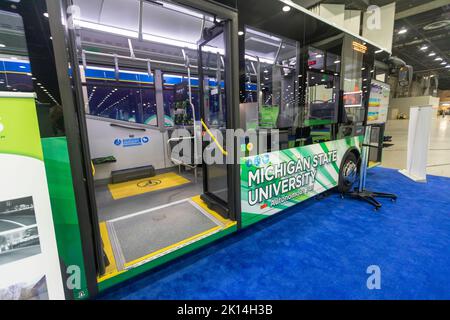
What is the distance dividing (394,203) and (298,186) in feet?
5.76

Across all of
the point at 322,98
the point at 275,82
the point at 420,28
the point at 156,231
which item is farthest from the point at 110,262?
the point at 420,28

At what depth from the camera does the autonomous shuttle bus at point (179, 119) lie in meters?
1.27

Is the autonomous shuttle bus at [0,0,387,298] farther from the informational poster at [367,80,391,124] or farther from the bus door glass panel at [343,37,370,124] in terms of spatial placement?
the informational poster at [367,80,391,124]

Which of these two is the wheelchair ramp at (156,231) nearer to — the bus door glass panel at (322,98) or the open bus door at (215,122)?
the open bus door at (215,122)

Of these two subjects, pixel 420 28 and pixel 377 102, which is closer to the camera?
pixel 377 102

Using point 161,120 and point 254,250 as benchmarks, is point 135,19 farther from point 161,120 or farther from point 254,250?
point 254,250

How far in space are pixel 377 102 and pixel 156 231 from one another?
15.0 feet

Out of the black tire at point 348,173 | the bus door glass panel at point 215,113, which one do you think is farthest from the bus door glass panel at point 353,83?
the bus door glass panel at point 215,113

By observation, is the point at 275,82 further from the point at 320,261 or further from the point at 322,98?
the point at 320,261

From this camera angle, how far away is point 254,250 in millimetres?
2229

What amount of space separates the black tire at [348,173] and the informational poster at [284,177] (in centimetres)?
21

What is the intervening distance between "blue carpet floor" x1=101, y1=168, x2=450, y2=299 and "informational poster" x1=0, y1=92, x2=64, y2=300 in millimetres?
663

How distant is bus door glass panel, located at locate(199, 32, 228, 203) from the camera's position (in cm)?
246

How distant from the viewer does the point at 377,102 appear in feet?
13.3
